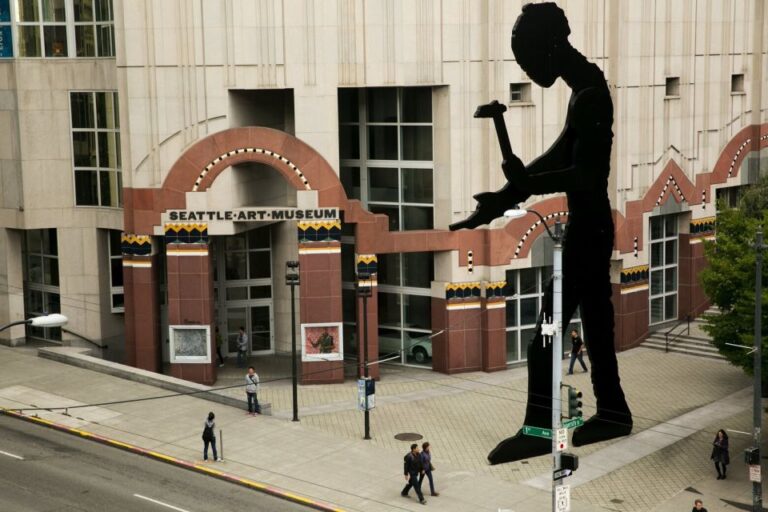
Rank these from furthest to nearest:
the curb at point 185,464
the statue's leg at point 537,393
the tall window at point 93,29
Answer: the tall window at point 93,29, the statue's leg at point 537,393, the curb at point 185,464

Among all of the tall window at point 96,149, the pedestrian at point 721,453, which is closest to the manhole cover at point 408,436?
the pedestrian at point 721,453

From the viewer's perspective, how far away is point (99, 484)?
34.8 metres

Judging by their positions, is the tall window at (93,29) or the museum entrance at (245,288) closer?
the tall window at (93,29)

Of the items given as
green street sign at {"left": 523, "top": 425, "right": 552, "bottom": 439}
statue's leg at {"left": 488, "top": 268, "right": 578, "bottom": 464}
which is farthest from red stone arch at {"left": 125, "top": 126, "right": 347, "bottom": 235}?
green street sign at {"left": 523, "top": 425, "right": 552, "bottom": 439}

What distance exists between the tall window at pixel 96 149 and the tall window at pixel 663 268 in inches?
884

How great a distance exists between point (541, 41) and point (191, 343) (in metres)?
17.7

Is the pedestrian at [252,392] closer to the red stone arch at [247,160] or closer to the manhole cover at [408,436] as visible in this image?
the manhole cover at [408,436]

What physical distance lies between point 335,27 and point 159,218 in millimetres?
9468

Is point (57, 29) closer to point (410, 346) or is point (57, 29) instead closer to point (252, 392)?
point (252, 392)

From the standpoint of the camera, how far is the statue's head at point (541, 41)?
118 ft

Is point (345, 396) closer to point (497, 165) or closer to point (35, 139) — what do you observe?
point (497, 165)

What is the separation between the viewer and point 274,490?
34.6m

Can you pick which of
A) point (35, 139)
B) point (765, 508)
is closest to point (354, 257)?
point (35, 139)

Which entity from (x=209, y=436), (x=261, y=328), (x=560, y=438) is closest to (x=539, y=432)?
(x=560, y=438)
